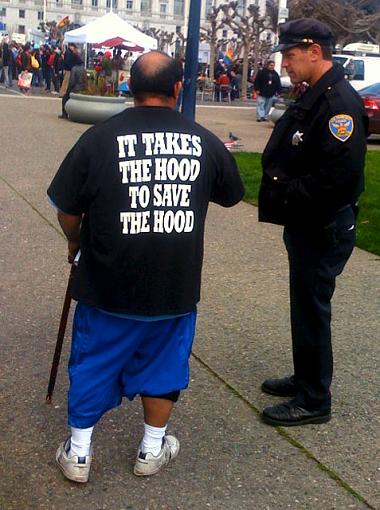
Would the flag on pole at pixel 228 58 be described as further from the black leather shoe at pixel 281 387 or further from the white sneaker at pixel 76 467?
the white sneaker at pixel 76 467

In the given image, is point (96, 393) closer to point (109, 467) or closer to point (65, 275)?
point (109, 467)

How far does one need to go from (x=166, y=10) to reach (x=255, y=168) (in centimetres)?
11095

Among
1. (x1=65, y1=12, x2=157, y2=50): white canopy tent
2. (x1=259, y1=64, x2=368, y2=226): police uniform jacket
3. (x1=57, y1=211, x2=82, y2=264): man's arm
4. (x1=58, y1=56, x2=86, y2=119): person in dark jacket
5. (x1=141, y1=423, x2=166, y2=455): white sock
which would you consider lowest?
(x1=58, y1=56, x2=86, y2=119): person in dark jacket

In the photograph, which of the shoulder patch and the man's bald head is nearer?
the man's bald head

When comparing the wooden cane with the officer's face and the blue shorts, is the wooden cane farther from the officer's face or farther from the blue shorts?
the officer's face

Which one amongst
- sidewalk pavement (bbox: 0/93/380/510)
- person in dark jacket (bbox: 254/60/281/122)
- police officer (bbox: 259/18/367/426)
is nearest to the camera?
sidewalk pavement (bbox: 0/93/380/510)

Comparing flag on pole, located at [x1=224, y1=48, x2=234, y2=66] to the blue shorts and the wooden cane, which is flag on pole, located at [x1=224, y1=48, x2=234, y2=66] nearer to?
the wooden cane

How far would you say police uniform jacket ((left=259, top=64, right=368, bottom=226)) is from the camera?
10.1 feet

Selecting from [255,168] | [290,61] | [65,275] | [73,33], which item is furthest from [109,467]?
[73,33]

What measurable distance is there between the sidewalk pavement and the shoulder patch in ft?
4.63

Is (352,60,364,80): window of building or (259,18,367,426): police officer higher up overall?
(259,18,367,426): police officer

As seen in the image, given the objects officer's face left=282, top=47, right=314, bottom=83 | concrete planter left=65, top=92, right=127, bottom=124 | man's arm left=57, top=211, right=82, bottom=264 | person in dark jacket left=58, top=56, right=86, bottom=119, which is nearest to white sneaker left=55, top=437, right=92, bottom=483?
man's arm left=57, top=211, right=82, bottom=264

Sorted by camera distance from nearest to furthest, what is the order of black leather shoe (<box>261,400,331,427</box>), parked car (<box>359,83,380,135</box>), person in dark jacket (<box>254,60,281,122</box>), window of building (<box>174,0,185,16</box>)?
black leather shoe (<box>261,400,331,427</box>) < parked car (<box>359,83,380,135</box>) < person in dark jacket (<box>254,60,281,122</box>) < window of building (<box>174,0,185,16</box>)

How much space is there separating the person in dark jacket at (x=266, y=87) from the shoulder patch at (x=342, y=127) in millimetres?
17310
